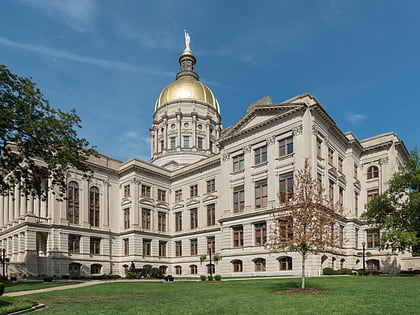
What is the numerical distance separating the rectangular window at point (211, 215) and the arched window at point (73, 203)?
18.4m

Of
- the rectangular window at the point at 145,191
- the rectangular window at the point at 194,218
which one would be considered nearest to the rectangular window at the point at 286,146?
the rectangular window at the point at 194,218

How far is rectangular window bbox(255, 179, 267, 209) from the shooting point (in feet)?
142

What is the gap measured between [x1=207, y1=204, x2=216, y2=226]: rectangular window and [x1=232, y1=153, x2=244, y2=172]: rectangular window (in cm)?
892

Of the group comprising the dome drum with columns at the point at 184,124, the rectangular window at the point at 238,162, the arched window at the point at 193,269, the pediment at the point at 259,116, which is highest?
the dome drum with columns at the point at 184,124

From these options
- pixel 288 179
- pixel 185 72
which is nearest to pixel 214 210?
pixel 288 179

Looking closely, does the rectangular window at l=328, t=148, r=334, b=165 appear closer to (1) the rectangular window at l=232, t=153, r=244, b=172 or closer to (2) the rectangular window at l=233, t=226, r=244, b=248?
(1) the rectangular window at l=232, t=153, r=244, b=172

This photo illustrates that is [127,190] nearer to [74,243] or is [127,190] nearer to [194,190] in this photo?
[194,190]

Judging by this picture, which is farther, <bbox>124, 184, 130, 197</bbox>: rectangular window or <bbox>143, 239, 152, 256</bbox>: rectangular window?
<bbox>124, 184, 130, 197</bbox>: rectangular window

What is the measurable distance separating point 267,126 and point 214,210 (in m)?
16.3

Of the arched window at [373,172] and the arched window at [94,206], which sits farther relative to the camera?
the arched window at [94,206]

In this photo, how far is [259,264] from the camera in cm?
4175

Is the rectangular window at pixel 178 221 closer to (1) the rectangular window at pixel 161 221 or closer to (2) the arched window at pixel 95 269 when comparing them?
(1) the rectangular window at pixel 161 221

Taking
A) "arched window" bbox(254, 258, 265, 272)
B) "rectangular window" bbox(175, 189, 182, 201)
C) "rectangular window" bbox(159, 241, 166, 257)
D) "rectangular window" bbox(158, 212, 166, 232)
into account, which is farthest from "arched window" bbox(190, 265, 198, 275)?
"arched window" bbox(254, 258, 265, 272)

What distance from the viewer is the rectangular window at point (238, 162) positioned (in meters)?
47.0
